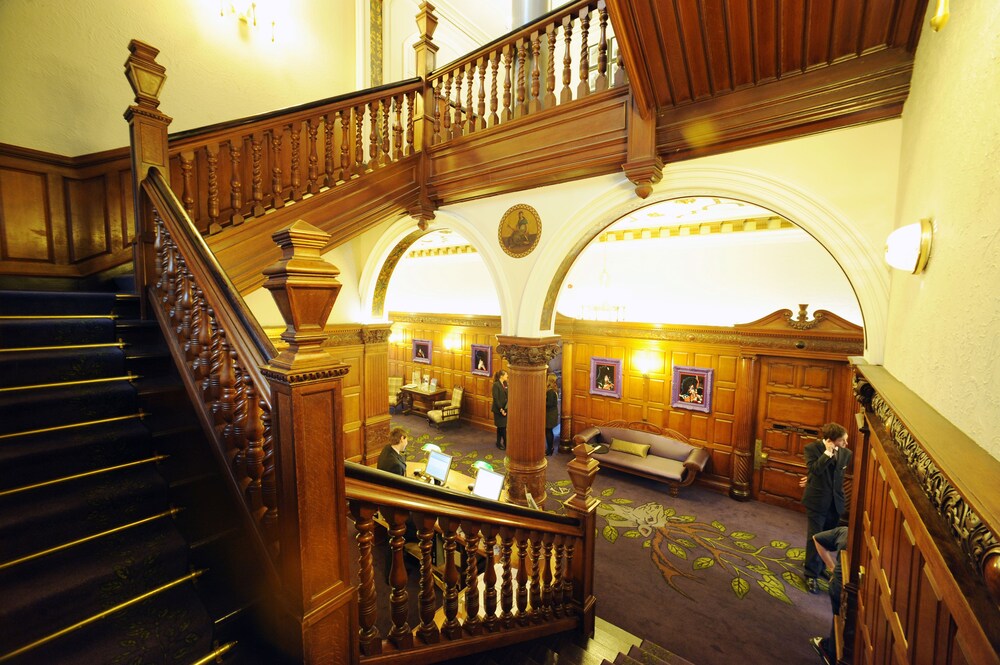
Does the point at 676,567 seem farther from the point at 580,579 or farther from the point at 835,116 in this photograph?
the point at 835,116

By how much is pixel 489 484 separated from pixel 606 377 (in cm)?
440

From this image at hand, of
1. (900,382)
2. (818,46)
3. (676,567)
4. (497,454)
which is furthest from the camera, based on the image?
(497,454)

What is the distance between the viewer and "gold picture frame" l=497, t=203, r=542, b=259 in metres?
4.03

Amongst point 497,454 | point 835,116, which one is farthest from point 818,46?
point 497,454

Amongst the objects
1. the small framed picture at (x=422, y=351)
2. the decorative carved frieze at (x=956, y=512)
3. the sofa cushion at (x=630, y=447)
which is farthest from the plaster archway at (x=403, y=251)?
the small framed picture at (x=422, y=351)

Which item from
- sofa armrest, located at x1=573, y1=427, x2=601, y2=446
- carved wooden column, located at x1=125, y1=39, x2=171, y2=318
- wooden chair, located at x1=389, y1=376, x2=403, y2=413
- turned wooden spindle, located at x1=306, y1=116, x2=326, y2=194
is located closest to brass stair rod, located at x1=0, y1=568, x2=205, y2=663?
carved wooden column, located at x1=125, y1=39, x2=171, y2=318

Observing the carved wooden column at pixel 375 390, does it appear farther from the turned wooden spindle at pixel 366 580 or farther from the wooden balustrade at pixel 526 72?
the turned wooden spindle at pixel 366 580

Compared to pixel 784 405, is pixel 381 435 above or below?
below

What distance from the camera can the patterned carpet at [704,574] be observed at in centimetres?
371

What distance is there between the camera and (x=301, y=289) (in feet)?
3.89

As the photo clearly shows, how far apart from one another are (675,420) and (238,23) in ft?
28.0

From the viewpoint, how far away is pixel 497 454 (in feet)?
27.8

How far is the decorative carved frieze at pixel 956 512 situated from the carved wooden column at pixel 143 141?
3609mm

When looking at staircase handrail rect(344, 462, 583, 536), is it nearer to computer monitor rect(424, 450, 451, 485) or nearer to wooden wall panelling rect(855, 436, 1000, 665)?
wooden wall panelling rect(855, 436, 1000, 665)
